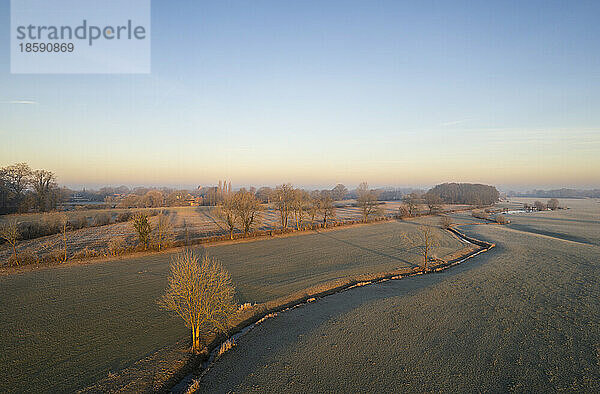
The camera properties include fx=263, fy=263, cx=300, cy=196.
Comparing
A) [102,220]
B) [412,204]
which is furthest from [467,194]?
[102,220]

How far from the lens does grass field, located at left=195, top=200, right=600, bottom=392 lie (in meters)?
10.7

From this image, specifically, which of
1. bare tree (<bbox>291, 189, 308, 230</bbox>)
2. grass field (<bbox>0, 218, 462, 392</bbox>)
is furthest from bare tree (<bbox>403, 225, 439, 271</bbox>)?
bare tree (<bbox>291, 189, 308, 230</bbox>)

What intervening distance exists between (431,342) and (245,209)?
3517 cm

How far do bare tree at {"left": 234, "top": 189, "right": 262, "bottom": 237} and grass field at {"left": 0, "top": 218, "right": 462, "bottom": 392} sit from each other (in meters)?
7.34

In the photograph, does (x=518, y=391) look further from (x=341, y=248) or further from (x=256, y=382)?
(x=341, y=248)

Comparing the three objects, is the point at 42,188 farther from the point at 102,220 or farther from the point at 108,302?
the point at 108,302

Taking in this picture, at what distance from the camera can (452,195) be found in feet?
496

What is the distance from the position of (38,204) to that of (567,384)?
82.6 metres

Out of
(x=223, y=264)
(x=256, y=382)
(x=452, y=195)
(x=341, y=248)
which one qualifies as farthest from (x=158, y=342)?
(x=452, y=195)

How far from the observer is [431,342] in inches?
531

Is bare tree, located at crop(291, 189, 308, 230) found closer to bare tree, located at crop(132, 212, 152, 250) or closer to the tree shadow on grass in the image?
the tree shadow on grass

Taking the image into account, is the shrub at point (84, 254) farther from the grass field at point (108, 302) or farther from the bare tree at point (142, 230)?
the bare tree at point (142, 230)

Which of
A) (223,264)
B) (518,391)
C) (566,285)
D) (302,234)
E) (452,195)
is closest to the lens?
→ (518,391)

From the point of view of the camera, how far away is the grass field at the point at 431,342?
10727 mm
